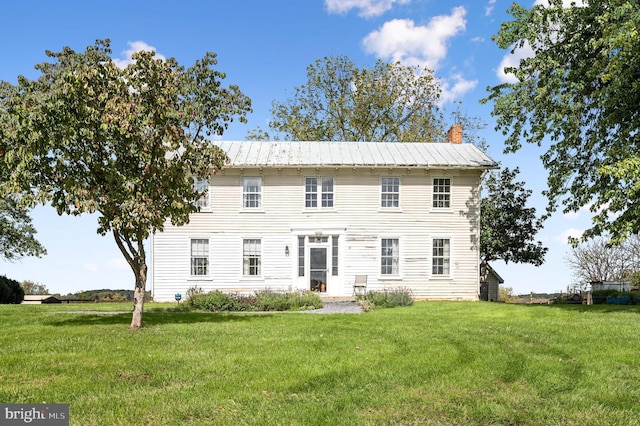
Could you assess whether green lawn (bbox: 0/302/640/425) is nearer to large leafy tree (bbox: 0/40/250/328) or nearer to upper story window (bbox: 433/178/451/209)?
large leafy tree (bbox: 0/40/250/328)

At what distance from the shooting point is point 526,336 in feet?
39.1

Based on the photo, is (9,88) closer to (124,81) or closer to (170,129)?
(124,81)

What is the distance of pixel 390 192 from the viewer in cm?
Result: 2511

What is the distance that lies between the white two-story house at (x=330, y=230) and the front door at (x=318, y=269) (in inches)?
1.8

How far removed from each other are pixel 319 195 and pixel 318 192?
0.46ft

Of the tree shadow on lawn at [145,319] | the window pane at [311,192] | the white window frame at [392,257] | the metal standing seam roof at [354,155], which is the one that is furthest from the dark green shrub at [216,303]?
the white window frame at [392,257]

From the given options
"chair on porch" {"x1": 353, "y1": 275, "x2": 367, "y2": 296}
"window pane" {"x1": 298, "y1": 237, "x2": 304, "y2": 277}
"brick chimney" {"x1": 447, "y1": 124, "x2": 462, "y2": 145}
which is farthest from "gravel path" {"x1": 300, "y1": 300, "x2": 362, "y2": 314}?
"brick chimney" {"x1": 447, "y1": 124, "x2": 462, "y2": 145}

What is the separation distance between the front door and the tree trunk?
36.6 ft

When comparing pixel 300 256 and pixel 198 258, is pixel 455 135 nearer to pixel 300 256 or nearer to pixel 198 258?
pixel 300 256

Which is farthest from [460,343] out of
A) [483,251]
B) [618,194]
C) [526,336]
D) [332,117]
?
[332,117]

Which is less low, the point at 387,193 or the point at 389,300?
the point at 387,193

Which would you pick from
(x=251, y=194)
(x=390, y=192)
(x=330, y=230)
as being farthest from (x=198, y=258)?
(x=390, y=192)

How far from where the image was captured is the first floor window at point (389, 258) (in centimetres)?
2492

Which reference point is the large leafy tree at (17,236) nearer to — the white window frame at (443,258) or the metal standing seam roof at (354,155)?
the metal standing seam roof at (354,155)
